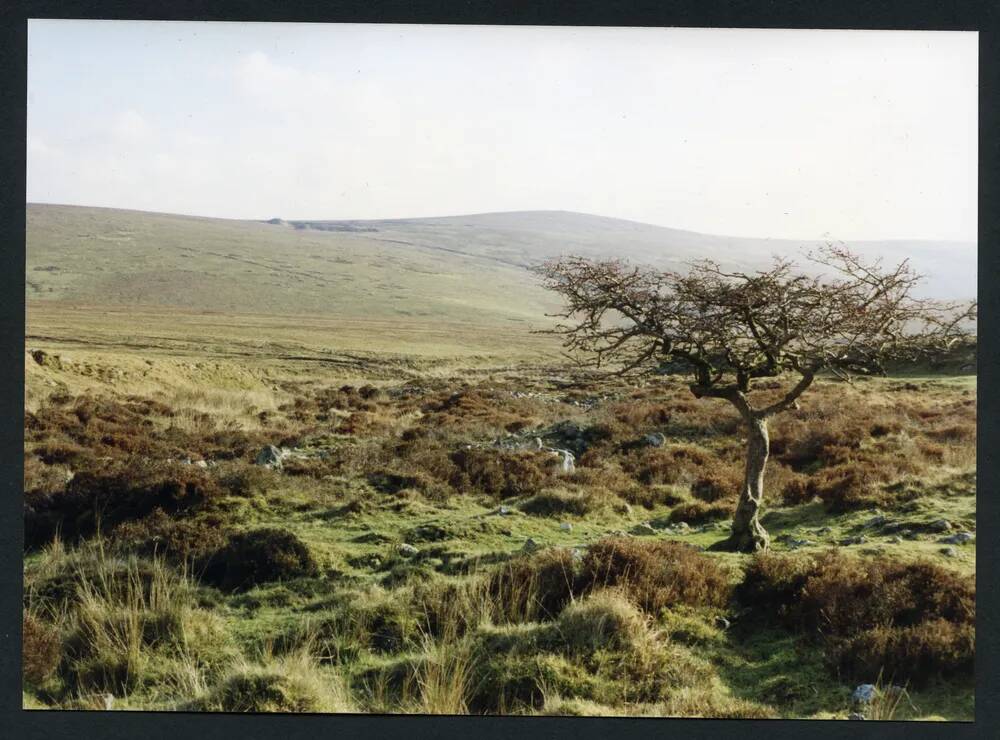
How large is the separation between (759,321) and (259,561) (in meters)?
5.31

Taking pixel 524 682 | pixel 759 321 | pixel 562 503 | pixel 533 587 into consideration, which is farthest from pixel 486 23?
pixel 562 503

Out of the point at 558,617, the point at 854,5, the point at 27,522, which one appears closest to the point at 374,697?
the point at 558,617

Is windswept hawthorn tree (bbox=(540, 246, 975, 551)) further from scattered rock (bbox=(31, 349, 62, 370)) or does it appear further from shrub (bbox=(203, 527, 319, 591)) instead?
scattered rock (bbox=(31, 349, 62, 370))

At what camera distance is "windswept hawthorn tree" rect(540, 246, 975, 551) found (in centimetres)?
724

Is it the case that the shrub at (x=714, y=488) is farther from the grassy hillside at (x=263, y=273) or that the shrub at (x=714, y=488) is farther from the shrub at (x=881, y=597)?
the grassy hillside at (x=263, y=273)

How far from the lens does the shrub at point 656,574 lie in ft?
22.9

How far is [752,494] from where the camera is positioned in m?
7.99

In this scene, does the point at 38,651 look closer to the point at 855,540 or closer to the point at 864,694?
the point at 864,694

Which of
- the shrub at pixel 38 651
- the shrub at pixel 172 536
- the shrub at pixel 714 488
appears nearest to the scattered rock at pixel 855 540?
the shrub at pixel 714 488

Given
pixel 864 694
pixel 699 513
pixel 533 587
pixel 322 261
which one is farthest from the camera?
pixel 322 261

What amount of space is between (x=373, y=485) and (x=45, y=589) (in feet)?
13.3

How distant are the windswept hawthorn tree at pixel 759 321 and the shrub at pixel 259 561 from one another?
3.36 metres

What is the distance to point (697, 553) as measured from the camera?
24.7 feet

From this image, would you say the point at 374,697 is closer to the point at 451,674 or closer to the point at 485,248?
the point at 451,674
